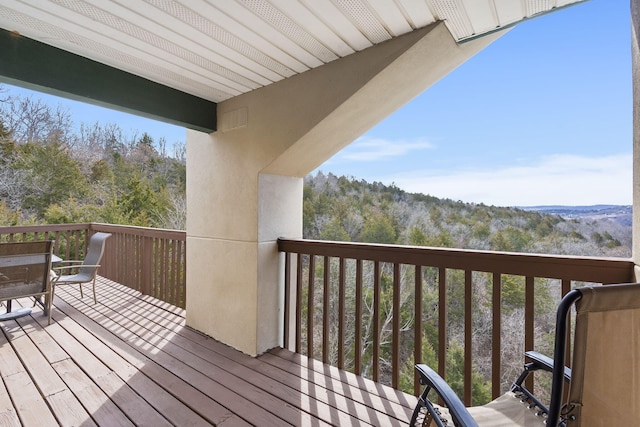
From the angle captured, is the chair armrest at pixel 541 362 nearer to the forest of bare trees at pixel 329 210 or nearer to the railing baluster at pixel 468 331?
the railing baluster at pixel 468 331

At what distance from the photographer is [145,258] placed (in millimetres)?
4637

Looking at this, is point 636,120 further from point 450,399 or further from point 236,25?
point 236,25

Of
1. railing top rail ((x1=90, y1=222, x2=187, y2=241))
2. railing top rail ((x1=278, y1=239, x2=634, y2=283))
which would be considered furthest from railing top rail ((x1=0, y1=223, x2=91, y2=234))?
railing top rail ((x1=278, y1=239, x2=634, y2=283))

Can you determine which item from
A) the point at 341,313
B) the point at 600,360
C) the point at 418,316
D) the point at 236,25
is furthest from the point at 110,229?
the point at 600,360

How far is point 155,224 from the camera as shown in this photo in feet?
45.7

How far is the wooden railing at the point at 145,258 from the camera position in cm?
414

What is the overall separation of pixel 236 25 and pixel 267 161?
1.07 m

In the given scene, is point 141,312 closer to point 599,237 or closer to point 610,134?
point 599,237

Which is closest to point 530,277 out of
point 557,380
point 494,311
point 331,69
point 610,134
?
point 494,311

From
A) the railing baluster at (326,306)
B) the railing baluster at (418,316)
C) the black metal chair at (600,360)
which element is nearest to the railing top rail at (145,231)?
the railing baluster at (326,306)

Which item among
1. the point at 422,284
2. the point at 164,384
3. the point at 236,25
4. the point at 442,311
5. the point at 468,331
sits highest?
the point at 236,25

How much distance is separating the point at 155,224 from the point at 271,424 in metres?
14.0

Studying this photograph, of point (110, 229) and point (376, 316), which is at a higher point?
point (110, 229)

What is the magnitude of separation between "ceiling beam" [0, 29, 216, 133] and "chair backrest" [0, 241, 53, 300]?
2.01 m
